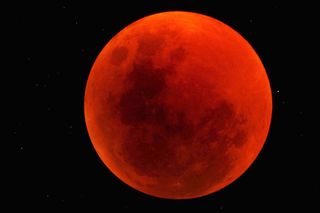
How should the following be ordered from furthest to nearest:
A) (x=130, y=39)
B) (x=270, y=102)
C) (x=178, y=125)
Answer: (x=270, y=102) → (x=130, y=39) → (x=178, y=125)

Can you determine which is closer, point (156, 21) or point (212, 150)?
point (212, 150)

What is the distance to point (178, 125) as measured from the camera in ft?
23.5

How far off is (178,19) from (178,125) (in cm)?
184

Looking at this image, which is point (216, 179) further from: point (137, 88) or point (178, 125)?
point (137, 88)

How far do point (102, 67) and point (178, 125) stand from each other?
171 cm

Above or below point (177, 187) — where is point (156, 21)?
above

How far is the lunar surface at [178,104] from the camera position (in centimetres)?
716

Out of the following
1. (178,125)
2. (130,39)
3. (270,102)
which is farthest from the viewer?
(270,102)

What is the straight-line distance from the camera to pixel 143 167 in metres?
7.60

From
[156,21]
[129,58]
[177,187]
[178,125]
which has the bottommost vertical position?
[177,187]

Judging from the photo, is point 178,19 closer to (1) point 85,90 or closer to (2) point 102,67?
(2) point 102,67

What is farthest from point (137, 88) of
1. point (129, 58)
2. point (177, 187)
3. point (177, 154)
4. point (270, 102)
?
point (270, 102)

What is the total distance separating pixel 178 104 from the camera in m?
7.08

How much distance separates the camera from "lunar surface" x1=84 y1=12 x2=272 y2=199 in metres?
7.16
